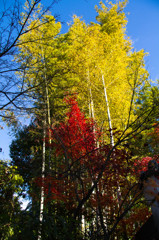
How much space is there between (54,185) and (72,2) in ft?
12.5

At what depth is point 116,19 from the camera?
42.9 ft

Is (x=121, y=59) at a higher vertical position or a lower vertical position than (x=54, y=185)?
higher

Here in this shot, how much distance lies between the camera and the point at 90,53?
7.33m

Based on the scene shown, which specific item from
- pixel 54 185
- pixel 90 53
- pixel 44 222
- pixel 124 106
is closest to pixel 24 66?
pixel 44 222

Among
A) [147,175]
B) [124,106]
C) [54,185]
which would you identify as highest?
[124,106]

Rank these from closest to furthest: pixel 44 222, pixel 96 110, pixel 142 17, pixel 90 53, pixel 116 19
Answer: pixel 44 222
pixel 142 17
pixel 90 53
pixel 96 110
pixel 116 19

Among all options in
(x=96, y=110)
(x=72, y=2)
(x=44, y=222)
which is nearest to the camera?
(x=44, y=222)

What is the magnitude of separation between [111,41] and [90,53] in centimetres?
158

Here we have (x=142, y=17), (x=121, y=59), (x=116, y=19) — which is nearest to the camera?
(x=142, y=17)

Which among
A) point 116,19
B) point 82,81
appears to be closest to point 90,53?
point 82,81

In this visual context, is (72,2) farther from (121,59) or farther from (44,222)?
(121,59)

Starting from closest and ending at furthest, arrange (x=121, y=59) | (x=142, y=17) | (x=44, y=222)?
(x=44, y=222) < (x=142, y=17) < (x=121, y=59)

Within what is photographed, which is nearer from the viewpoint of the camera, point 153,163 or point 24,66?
point 153,163

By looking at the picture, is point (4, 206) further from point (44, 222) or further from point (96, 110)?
point (96, 110)
